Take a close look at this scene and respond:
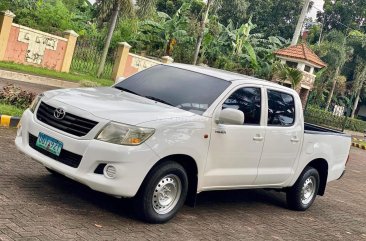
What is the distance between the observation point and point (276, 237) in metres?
6.12

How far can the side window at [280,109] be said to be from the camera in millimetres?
6758

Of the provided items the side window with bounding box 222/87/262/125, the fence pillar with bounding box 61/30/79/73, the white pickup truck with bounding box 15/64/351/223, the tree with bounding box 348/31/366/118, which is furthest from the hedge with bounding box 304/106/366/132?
the side window with bounding box 222/87/262/125

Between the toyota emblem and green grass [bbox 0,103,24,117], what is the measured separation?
459 cm

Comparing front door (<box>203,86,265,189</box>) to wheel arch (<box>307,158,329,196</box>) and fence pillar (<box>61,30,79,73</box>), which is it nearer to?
wheel arch (<box>307,158,329,196</box>)

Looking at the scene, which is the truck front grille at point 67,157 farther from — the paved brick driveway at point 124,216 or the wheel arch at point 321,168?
the wheel arch at point 321,168

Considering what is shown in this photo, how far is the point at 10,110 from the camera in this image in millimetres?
9891

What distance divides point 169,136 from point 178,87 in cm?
114

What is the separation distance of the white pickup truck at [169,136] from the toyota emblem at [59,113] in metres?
0.01

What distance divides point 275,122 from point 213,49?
2911cm

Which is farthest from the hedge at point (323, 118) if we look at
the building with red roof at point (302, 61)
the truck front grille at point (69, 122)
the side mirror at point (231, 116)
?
the truck front grille at point (69, 122)

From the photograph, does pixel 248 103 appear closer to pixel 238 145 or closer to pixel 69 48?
pixel 238 145

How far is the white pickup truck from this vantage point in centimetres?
497

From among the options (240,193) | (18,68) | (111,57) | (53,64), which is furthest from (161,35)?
(240,193)

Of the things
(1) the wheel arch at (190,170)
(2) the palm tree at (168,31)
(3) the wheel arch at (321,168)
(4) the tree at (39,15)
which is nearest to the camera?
(1) the wheel arch at (190,170)
